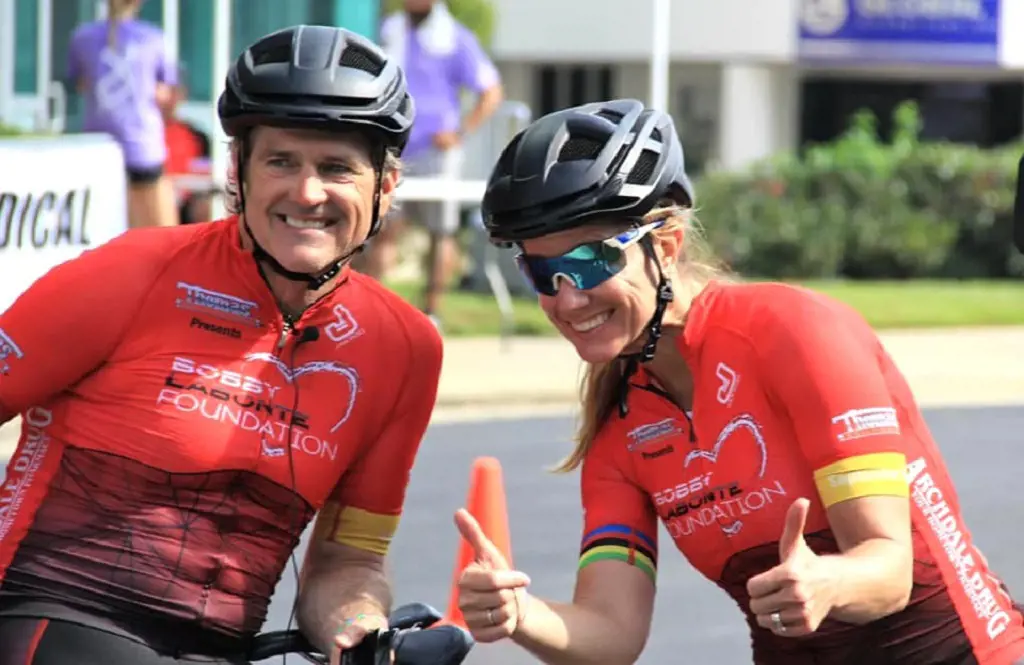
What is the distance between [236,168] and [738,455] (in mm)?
1158

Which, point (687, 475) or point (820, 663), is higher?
point (687, 475)

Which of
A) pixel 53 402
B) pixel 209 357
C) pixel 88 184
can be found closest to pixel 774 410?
pixel 209 357

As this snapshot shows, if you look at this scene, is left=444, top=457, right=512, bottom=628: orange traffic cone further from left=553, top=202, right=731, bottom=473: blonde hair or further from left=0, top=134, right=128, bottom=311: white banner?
left=0, top=134, right=128, bottom=311: white banner

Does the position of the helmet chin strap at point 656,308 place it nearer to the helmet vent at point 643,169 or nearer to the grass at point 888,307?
the helmet vent at point 643,169

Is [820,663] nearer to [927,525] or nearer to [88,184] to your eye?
[927,525]

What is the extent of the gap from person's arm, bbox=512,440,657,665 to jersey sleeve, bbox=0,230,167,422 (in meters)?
0.98

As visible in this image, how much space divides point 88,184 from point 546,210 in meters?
7.02

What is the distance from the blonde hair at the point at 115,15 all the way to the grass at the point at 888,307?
117 inches

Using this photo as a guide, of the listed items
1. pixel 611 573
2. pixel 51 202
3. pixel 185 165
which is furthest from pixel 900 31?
pixel 611 573

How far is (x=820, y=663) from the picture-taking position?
404cm

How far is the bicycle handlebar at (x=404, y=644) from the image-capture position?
12.9 ft

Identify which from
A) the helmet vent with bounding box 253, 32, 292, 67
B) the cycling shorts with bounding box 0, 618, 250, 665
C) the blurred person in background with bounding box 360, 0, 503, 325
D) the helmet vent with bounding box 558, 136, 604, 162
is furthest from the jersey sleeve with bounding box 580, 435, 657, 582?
the blurred person in background with bounding box 360, 0, 503, 325

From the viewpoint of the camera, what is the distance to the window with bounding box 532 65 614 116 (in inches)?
1261

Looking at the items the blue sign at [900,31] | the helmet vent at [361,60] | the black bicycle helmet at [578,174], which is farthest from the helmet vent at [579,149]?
the blue sign at [900,31]
